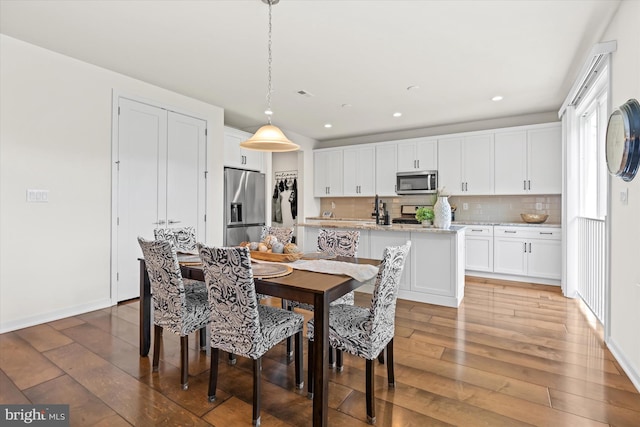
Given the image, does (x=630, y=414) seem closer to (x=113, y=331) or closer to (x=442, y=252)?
(x=442, y=252)

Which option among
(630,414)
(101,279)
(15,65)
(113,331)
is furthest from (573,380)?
(15,65)

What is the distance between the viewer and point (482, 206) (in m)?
5.54

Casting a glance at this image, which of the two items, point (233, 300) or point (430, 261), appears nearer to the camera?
point (233, 300)

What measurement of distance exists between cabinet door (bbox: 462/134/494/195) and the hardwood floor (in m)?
2.62

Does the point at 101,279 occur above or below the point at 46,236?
below

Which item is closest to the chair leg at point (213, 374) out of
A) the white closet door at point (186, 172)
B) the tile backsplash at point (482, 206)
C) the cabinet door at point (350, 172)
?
the white closet door at point (186, 172)

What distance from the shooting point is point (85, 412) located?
A: 1776mm

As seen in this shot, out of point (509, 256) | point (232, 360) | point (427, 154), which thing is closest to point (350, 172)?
point (427, 154)

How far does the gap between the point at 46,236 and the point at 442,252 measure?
405 centimetres

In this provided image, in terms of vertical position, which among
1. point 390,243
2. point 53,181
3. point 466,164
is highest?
point 466,164

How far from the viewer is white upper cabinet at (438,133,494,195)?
518 cm

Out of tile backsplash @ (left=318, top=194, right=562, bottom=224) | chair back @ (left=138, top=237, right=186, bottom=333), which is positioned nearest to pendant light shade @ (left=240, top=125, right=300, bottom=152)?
chair back @ (left=138, top=237, right=186, bottom=333)

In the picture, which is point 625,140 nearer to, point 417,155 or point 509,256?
point 509,256

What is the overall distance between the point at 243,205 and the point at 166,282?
3.26 meters
